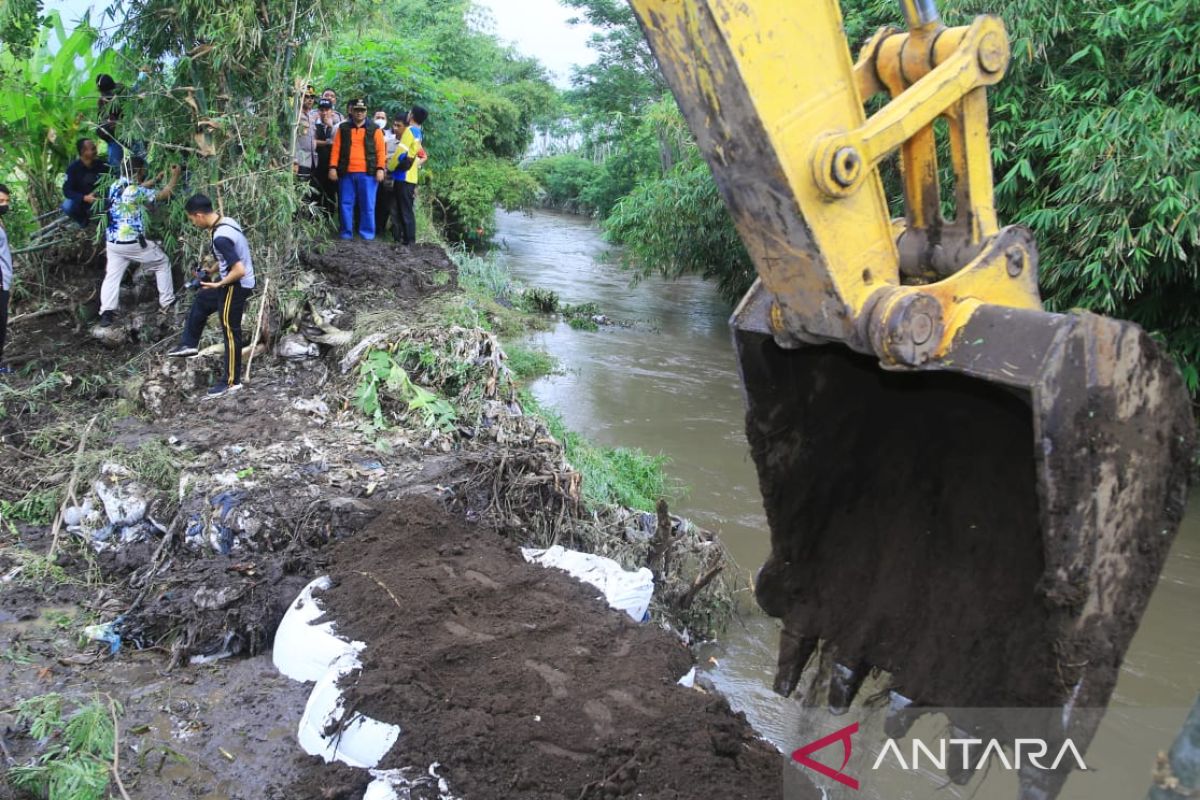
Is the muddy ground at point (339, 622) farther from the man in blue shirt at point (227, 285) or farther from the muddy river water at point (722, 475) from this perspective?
the muddy river water at point (722, 475)

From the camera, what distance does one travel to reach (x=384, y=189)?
380 inches

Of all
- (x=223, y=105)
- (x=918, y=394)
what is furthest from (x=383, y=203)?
(x=918, y=394)

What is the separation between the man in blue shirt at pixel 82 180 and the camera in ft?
25.6

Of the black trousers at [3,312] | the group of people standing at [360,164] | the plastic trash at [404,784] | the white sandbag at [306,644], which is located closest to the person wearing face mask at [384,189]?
the group of people standing at [360,164]

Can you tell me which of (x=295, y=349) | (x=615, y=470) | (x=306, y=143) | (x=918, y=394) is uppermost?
(x=306, y=143)

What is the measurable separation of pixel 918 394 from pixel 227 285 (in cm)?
A: 479

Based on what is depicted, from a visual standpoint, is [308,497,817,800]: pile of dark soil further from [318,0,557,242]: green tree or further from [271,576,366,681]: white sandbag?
[318,0,557,242]: green tree

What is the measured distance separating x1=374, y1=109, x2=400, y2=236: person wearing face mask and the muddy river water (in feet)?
8.03

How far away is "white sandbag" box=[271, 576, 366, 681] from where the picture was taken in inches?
148

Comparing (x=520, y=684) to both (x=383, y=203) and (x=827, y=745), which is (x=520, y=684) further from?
(x=383, y=203)

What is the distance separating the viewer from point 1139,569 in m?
2.20

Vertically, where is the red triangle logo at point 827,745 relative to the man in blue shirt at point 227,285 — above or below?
below

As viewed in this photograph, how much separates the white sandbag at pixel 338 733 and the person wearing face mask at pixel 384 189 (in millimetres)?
6704

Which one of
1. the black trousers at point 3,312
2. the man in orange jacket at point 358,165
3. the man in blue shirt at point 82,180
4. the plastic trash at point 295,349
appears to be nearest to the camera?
the black trousers at point 3,312
